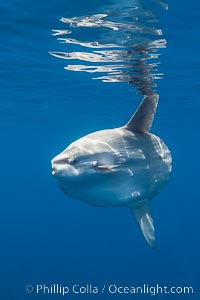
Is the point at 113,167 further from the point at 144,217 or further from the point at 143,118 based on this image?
the point at 143,118

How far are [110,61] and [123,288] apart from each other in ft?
55.8

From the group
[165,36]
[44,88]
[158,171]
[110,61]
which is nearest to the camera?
[158,171]

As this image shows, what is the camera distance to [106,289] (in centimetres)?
2380

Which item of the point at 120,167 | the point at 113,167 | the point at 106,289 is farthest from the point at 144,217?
the point at 106,289

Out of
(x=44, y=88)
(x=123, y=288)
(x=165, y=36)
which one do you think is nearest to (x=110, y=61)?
(x=165, y=36)

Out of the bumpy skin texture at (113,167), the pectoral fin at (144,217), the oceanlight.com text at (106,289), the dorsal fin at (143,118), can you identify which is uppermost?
the dorsal fin at (143,118)

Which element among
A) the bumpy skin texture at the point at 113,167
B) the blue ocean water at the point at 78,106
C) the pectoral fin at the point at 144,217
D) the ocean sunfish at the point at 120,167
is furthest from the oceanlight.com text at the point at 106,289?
the bumpy skin texture at the point at 113,167

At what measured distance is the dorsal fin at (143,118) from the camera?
6.51 metres

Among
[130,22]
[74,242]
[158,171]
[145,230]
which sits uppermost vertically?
[130,22]

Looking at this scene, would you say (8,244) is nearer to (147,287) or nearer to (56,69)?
(147,287)

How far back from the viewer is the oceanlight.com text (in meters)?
23.3

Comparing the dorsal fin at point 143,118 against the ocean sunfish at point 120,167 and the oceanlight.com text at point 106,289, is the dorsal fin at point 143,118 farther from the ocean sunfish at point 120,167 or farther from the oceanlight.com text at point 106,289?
the oceanlight.com text at point 106,289

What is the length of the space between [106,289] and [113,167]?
20.3 m

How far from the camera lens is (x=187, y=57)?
13.6 meters
